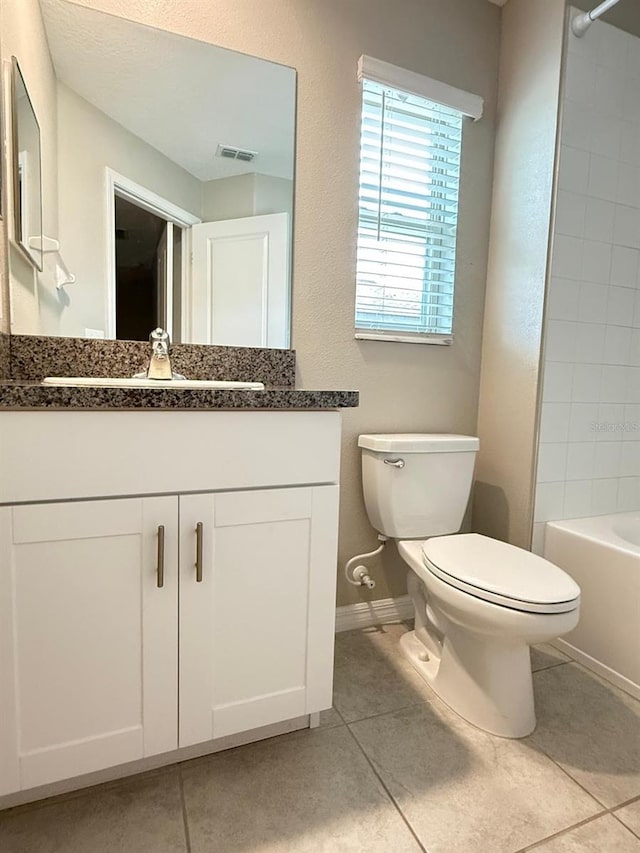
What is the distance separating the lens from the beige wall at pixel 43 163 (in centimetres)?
127

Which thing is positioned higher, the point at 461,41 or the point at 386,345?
the point at 461,41

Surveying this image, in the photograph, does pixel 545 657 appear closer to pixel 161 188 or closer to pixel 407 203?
pixel 407 203

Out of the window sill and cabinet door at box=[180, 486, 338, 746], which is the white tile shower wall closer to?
the window sill

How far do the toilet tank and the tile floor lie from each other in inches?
21.2

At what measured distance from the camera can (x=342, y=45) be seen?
1586 mm

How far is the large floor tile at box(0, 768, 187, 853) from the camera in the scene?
0.96 m

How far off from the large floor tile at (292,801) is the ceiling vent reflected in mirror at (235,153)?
1.71m

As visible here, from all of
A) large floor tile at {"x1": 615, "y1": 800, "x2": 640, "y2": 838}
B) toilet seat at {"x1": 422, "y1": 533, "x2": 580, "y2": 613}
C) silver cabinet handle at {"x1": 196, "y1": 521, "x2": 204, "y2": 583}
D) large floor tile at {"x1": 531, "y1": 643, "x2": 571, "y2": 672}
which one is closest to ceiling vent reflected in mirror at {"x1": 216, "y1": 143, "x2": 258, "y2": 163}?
silver cabinet handle at {"x1": 196, "y1": 521, "x2": 204, "y2": 583}

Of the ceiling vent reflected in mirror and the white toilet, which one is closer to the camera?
the white toilet

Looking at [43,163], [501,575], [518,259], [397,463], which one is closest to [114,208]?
[43,163]

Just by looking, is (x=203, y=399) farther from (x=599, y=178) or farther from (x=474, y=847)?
(x=599, y=178)

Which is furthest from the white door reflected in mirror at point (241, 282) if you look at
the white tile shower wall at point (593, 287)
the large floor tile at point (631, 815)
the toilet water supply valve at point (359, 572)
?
the large floor tile at point (631, 815)

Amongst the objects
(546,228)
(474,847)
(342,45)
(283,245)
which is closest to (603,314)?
(546,228)

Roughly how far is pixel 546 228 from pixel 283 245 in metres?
0.91
